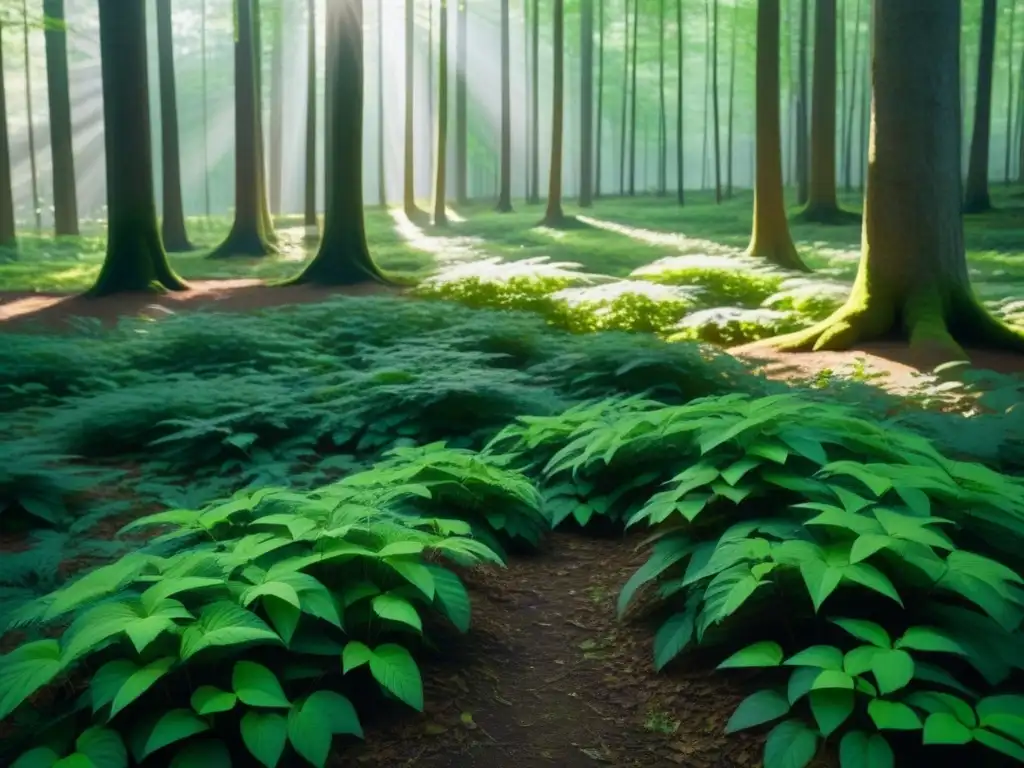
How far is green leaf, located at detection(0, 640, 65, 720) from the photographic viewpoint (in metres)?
2.58

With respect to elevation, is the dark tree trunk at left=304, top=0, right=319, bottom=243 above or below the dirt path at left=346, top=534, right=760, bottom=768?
above

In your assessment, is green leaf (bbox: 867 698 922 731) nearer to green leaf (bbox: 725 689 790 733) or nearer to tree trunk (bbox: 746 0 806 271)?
green leaf (bbox: 725 689 790 733)

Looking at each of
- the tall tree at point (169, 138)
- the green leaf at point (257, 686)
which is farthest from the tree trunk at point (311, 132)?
the green leaf at point (257, 686)

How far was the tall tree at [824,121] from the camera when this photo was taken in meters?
20.9

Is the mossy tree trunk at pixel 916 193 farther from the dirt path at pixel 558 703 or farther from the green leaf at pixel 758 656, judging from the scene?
the green leaf at pixel 758 656

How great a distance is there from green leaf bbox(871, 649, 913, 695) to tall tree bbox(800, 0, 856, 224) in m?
20.3

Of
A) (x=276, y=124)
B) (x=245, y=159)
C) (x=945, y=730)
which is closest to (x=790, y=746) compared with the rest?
(x=945, y=730)

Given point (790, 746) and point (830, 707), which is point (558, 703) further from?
point (830, 707)

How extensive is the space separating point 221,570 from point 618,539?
7.74 ft

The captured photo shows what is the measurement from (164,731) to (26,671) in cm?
48

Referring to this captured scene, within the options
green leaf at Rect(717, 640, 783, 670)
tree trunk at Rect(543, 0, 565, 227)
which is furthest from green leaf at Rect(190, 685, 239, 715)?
tree trunk at Rect(543, 0, 565, 227)

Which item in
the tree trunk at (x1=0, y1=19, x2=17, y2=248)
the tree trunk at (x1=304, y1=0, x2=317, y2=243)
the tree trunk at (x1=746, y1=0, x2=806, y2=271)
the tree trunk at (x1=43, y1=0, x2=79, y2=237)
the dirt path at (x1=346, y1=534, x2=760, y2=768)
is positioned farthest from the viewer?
the tree trunk at (x1=304, y1=0, x2=317, y2=243)

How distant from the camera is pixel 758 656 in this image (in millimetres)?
2936

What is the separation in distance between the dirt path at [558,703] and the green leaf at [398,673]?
21 centimetres
